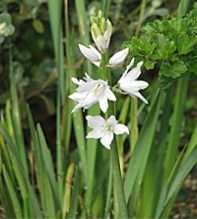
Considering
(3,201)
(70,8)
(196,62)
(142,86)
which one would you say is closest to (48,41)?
(70,8)

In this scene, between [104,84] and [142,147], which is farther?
[142,147]

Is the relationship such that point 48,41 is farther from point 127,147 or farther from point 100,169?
point 100,169

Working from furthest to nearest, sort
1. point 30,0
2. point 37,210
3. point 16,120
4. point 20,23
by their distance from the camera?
1. point 20,23
2. point 30,0
3. point 16,120
4. point 37,210

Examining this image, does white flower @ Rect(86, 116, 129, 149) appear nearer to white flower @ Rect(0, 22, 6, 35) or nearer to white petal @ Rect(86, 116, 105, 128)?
white petal @ Rect(86, 116, 105, 128)

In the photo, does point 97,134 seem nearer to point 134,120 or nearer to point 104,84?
point 104,84

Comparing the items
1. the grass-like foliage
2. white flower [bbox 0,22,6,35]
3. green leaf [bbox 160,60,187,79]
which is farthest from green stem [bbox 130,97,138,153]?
white flower [bbox 0,22,6,35]

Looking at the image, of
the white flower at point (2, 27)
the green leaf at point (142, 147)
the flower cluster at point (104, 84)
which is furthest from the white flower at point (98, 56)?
the white flower at point (2, 27)

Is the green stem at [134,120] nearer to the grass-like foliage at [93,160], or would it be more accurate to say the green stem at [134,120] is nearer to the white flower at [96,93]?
the grass-like foliage at [93,160]

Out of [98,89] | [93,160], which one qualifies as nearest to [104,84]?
[98,89]
